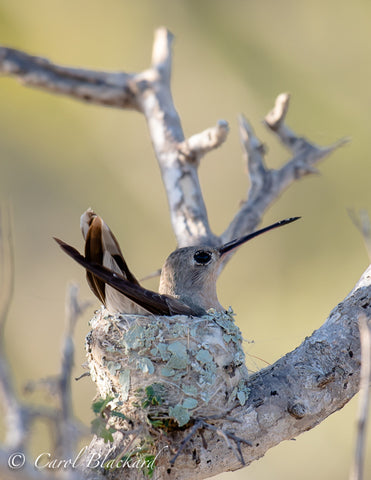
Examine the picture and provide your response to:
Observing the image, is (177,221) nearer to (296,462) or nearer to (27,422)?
(27,422)

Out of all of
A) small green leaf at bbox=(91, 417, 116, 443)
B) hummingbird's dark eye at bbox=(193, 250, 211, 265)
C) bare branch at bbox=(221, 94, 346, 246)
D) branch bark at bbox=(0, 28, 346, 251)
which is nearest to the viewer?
small green leaf at bbox=(91, 417, 116, 443)

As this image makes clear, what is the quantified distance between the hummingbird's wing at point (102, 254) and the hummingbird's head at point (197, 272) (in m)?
0.48

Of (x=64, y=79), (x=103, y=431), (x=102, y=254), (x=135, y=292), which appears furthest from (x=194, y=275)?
(x=64, y=79)

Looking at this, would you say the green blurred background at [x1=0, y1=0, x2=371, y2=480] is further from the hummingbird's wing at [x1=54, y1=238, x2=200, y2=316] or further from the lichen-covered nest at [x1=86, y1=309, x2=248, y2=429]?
the lichen-covered nest at [x1=86, y1=309, x2=248, y2=429]

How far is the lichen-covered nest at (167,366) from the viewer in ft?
10.3

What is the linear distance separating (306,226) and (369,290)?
17.9ft

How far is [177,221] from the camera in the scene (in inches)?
176

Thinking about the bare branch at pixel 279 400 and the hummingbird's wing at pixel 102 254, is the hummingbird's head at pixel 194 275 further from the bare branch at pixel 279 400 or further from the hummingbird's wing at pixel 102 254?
the bare branch at pixel 279 400

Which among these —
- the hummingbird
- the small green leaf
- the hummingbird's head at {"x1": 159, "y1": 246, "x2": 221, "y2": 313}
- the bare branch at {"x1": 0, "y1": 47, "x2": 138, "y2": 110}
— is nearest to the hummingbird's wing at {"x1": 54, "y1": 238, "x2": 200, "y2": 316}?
the hummingbird

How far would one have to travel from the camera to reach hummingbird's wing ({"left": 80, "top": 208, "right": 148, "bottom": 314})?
147 inches

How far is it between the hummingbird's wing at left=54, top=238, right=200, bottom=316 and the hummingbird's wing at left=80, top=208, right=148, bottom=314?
0.12 m

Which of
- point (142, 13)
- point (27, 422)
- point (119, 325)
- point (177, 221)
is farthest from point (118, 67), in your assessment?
point (27, 422)

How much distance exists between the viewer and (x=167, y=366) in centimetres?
331

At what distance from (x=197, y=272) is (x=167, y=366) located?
39.2 inches
